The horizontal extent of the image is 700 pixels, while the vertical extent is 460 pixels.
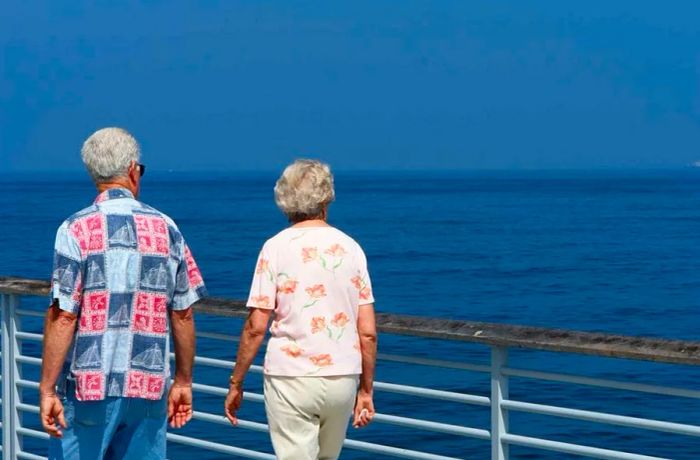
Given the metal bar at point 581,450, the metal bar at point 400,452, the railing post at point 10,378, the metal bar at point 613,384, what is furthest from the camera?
the railing post at point 10,378

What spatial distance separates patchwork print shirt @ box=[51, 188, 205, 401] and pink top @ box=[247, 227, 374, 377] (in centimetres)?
27

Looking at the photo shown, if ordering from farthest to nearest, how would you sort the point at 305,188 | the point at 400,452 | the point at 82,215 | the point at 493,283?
the point at 493,283, the point at 400,452, the point at 305,188, the point at 82,215

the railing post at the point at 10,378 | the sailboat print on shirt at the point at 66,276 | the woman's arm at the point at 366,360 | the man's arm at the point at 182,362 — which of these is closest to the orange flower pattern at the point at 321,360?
the woman's arm at the point at 366,360

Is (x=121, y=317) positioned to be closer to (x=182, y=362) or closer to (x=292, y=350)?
(x=182, y=362)

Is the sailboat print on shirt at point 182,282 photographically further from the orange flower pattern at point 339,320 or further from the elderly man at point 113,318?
the orange flower pattern at point 339,320

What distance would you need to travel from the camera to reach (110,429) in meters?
3.64

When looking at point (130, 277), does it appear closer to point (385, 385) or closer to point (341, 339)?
point (341, 339)

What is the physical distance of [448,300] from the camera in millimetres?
31797

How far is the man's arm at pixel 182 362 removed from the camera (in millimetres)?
3717

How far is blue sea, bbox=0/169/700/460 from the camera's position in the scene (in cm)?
1515

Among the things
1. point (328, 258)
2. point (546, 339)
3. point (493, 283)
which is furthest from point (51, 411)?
point (493, 283)

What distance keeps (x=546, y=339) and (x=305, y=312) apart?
67 centimetres

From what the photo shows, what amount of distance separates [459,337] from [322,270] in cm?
45

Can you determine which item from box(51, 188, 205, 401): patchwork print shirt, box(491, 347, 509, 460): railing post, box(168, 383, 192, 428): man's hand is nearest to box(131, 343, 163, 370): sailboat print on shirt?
box(51, 188, 205, 401): patchwork print shirt
